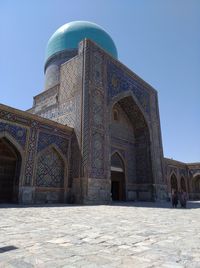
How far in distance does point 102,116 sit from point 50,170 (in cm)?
395

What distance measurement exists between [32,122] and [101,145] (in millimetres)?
3645

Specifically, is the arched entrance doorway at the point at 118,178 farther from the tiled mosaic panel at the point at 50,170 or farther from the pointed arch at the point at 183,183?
the pointed arch at the point at 183,183

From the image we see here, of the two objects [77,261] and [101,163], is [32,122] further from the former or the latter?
[77,261]

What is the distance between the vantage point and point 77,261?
1934 millimetres

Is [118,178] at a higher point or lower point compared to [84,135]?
lower

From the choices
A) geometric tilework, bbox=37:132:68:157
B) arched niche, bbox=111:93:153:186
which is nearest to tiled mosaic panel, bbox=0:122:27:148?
geometric tilework, bbox=37:132:68:157

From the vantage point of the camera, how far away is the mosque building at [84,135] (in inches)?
369

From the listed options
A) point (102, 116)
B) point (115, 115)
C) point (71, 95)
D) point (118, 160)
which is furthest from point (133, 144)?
point (71, 95)

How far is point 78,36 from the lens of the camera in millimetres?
17578

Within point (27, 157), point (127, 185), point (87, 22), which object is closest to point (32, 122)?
point (27, 157)

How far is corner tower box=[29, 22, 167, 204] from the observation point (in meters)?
10.7

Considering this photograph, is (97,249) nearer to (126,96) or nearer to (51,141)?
(51,141)

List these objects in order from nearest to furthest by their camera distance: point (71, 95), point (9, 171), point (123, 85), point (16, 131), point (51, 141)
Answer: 1. point (16, 131)
2. point (9, 171)
3. point (51, 141)
4. point (71, 95)
5. point (123, 85)

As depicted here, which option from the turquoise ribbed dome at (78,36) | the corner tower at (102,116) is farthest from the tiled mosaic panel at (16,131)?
the turquoise ribbed dome at (78,36)
